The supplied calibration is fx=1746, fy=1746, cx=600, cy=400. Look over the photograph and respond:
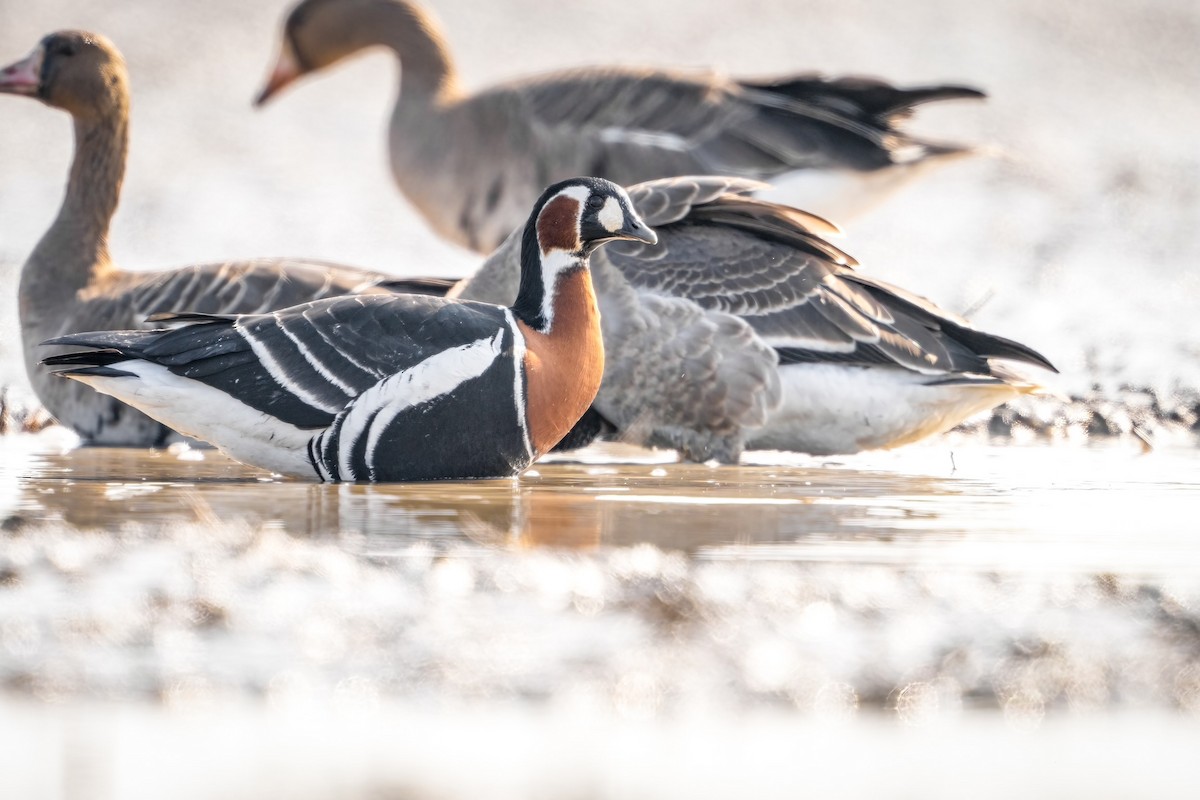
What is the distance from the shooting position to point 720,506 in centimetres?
548

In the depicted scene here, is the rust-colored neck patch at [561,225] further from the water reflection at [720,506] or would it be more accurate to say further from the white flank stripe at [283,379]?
the white flank stripe at [283,379]

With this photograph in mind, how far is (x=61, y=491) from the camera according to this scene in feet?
18.8

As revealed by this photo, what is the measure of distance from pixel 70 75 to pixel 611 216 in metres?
4.11

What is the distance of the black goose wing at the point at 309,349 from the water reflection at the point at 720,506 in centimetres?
33

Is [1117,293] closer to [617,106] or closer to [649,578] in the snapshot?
[617,106]

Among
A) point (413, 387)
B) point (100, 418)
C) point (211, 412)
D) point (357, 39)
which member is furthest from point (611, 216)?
point (357, 39)

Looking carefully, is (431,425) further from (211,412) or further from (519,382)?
(211,412)

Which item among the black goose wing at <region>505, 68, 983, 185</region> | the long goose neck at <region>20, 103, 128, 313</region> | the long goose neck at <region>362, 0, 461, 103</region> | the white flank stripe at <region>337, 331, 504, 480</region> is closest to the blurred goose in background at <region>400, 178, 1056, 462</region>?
the white flank stripe at <region>337, 331, 504, 480</region>

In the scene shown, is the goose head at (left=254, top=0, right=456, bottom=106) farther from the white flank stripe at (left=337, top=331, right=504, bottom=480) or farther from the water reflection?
the white flank stripe at (left=337, top=331, right=504, bottom=480)

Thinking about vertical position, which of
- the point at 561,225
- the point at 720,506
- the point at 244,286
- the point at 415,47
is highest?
the point at 415,47

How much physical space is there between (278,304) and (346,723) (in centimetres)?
505

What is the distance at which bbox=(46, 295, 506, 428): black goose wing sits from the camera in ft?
19.7

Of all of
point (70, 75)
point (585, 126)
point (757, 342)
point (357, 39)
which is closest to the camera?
point (757, 342)

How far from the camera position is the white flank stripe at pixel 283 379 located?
5992mm
